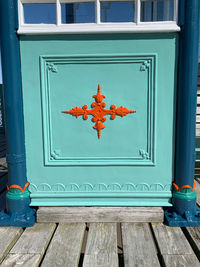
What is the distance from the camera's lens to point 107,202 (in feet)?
6.61

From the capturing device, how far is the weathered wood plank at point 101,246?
145 centimetres

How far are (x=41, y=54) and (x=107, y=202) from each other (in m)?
1.48

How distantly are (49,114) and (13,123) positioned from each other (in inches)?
12.8

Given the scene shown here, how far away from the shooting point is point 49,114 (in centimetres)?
196

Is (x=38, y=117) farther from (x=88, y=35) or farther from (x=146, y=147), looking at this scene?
(x=146, y=147)

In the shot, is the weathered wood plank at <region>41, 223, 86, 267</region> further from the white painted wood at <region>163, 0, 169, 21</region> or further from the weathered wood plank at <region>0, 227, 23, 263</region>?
the white painted wood at <region>163, 0, 169, 21</region>

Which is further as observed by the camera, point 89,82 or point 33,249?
point 89,82

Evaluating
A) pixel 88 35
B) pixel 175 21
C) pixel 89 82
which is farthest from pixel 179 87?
pixel 88 35

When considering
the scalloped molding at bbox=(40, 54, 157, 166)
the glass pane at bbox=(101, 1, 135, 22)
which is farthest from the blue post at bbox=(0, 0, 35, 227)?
the glass pane at bbox=(101, 1, 135, 22)

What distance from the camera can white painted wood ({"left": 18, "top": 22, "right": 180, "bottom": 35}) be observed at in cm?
183

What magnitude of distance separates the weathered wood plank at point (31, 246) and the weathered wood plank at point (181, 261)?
0.88m

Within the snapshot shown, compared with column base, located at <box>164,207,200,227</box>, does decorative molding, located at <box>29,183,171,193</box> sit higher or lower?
higher

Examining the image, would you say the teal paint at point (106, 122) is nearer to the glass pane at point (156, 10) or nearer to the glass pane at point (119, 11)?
the glass pane at point (119, 11)

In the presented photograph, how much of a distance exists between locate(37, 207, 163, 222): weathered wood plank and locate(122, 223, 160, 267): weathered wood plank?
0.07 m
